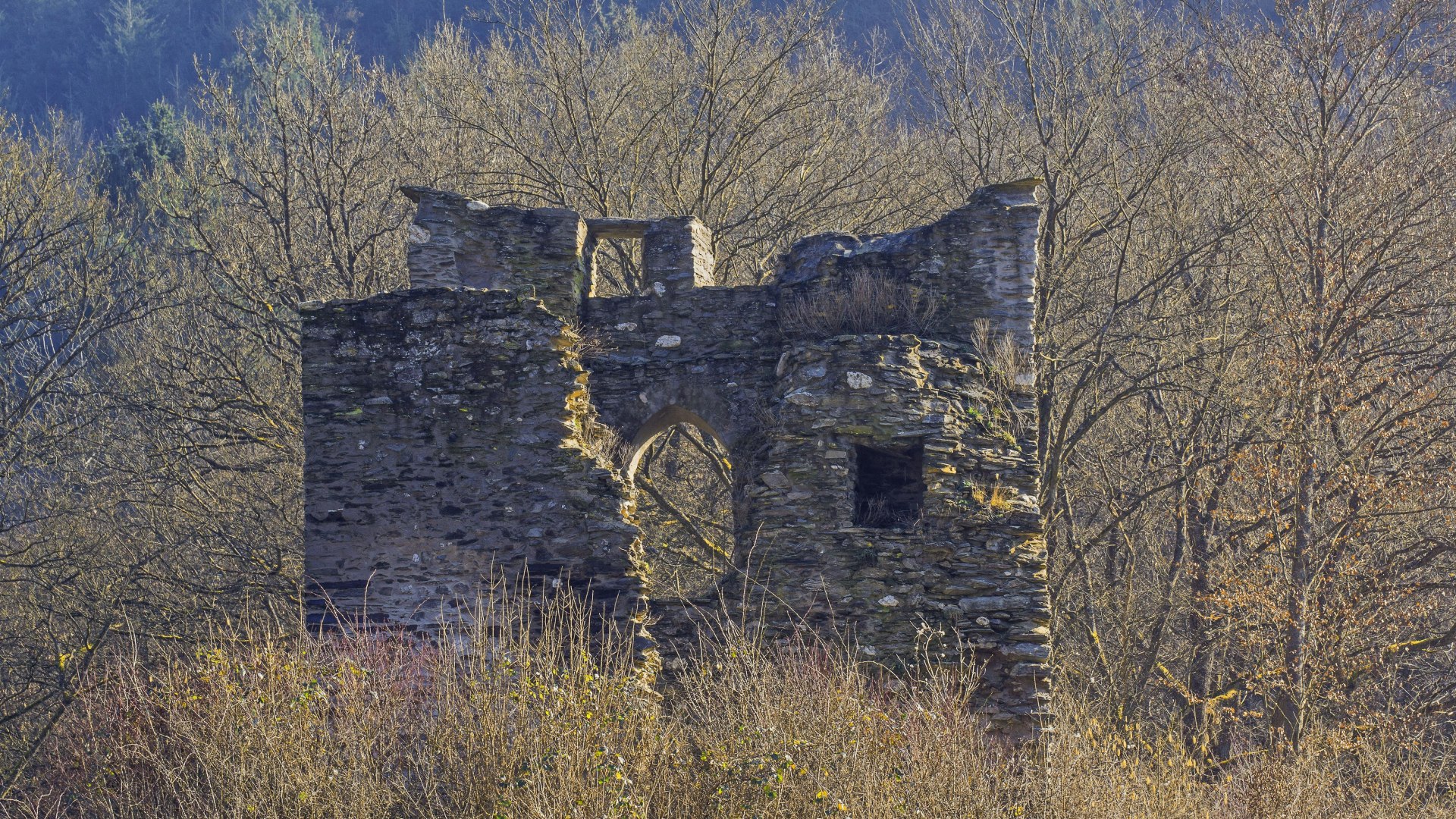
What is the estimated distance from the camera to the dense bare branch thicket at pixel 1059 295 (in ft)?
38.2

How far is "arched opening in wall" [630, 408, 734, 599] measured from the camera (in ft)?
44.1

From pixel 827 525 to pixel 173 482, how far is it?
8574 millimetres

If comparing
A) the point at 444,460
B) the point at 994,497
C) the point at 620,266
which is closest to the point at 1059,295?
the point at 620,266

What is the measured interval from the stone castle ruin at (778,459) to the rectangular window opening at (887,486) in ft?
0.06

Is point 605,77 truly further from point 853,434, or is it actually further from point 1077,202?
point 853,434

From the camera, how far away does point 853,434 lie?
8297mm

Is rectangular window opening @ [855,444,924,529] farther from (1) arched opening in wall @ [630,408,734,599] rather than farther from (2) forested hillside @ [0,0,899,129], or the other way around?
(2) forested hillside @ [0,0,899,129]

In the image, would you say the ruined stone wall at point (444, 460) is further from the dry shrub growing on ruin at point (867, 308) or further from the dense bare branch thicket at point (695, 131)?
the dense bare branch thicket at point (695, 131)

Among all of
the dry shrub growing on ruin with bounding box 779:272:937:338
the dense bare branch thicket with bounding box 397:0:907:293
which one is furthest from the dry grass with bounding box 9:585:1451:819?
the dense bare branch thicket with bounding box 397:0:907:293

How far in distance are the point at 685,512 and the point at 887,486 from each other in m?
6.10

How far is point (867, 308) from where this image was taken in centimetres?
941

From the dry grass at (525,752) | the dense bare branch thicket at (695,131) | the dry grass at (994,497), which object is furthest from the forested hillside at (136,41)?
the dry grass at (525,752)

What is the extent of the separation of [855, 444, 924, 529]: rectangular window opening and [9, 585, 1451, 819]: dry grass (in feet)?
7.13

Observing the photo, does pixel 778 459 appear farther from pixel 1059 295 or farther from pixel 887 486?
pixel 1059 295
